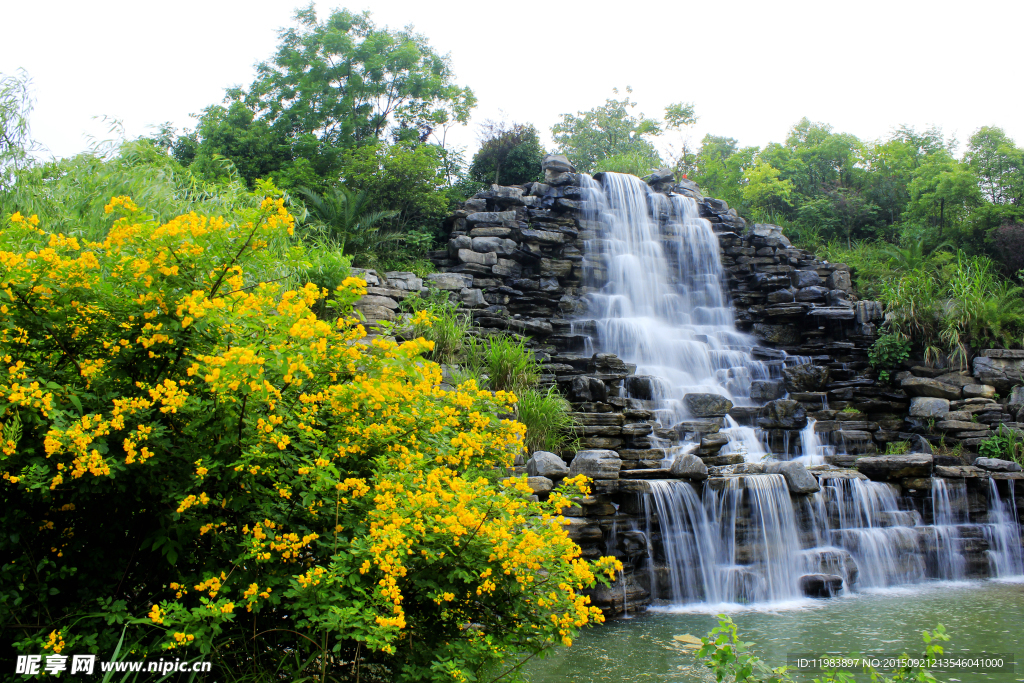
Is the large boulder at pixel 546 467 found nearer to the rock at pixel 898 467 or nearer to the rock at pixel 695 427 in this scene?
the rock at pixel 695 427

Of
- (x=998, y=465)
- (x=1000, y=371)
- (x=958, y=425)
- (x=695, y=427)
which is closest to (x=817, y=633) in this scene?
(x=695, y=427)

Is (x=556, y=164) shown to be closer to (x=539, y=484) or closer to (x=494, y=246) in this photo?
(x=494, y=246)

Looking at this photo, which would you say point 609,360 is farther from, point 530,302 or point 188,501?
point 188,501

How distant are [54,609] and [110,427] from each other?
2.92ft

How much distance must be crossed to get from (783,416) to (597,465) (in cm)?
503

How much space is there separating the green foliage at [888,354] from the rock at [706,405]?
3.89 meters

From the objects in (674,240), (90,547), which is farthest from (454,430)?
(674,240)

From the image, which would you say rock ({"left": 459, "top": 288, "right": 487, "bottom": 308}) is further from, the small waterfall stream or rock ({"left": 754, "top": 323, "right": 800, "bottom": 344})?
rock ({"left": 754, "top": 323, "right": 800, "bottom": 344})

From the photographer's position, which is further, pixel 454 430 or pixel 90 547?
pixel 454 430

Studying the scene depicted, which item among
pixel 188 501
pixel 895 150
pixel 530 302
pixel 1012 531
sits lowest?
pixel 1012 531

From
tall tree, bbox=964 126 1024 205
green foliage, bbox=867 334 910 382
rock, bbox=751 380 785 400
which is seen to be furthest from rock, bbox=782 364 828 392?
tall tree, bbox=964 126 1024 205

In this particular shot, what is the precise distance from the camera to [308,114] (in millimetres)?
17109

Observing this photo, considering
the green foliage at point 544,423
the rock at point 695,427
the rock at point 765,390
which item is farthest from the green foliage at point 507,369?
the rock at point 765,390

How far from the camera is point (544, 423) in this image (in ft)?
24.5
